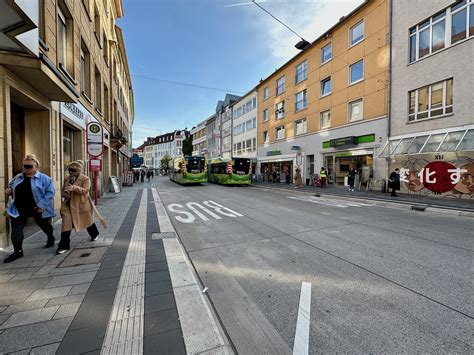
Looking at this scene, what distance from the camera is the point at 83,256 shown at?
4293mm

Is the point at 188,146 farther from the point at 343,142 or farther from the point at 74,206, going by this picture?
the point at 74,206

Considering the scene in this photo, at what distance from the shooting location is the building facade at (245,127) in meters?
34.3

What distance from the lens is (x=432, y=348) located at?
6.87 feet

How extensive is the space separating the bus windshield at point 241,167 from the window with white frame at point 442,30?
14.2 meters

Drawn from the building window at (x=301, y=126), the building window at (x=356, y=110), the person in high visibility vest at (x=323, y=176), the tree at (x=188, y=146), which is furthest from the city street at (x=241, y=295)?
the tree at (x=188, y=146)

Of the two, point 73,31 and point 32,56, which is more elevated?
point 73,31

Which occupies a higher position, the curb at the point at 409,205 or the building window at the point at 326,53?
the building window at the point at 326,53

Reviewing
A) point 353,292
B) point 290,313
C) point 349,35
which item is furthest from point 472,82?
point 290,313

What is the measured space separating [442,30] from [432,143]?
6.01m

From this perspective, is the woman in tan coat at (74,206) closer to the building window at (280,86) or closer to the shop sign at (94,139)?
the shop sign at (94,139)

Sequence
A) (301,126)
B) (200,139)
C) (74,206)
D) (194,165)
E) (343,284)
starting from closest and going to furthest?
(343,284) → (74,206) → (194,165) → (301,126) → (200,139)

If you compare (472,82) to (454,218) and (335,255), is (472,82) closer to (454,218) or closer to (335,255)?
(454,218)

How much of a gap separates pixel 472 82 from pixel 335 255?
13107mm

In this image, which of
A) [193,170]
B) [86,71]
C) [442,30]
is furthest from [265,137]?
[86,71]
